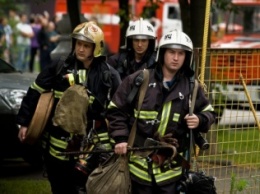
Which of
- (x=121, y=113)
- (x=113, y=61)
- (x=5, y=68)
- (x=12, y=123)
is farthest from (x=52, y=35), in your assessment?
(x=121, y=113)

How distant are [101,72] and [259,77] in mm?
1920

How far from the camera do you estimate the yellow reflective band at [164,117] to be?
21.6 feet

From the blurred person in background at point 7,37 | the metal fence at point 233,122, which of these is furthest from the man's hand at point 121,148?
the blurred person in background at point 7,37

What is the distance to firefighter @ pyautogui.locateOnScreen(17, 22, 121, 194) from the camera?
7523 millimetres

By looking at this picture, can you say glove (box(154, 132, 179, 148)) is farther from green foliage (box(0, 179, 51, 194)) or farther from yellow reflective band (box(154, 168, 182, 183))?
green foliage (box(0, 179, 51, 194))

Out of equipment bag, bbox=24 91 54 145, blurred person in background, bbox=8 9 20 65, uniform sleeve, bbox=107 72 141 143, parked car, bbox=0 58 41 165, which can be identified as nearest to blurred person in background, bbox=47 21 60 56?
blurred person in background, bbox=8 9 20 65

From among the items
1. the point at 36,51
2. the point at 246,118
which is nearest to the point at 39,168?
the point at 246,118

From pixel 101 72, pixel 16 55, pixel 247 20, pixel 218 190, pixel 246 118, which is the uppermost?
pixel 101 72

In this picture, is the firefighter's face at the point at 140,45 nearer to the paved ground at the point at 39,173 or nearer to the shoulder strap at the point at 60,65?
the paved ground at the point at 39,173

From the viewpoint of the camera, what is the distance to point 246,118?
345 inches

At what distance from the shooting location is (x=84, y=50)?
7.52 metres

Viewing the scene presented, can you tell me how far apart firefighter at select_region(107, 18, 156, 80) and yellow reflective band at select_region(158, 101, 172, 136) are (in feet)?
8.46

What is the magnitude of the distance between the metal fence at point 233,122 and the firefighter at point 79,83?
3.85 feet

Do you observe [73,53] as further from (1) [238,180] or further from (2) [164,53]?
(1) [238,180]
